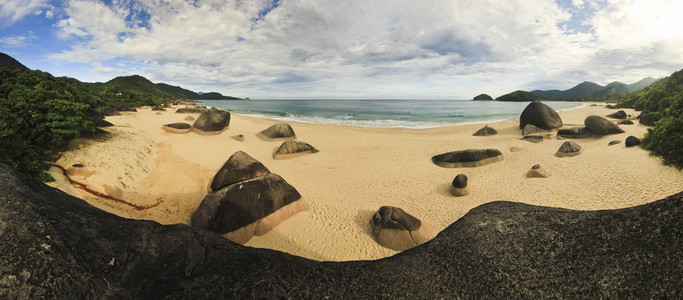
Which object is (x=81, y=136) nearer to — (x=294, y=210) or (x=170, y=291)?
(x=294, y=210)

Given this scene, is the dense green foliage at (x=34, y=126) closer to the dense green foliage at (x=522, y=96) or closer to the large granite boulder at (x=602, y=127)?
the large granite boulder at (x=602, y=127)

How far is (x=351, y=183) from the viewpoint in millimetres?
11234

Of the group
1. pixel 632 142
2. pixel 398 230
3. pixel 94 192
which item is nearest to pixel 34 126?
pixel 94 192

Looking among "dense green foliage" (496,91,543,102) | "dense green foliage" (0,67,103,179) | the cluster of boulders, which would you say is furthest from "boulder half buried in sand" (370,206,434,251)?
"dense green foliage" (496,91,543,102)

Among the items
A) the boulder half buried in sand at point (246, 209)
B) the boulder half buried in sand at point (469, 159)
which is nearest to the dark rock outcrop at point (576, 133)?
the boulder half buried in sand at point (469, 159)

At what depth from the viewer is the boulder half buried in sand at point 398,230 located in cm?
707

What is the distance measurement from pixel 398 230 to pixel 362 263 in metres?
5.13

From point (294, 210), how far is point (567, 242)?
24.3 ft

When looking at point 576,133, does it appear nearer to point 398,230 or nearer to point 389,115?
point 398,230

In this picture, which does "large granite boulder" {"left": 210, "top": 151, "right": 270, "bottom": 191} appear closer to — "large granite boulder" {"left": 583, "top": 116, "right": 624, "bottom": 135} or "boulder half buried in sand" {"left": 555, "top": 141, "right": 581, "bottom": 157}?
"boulder half buried in sand" {"left": 555, "top": 141, "right": 581, "bottom": 157}

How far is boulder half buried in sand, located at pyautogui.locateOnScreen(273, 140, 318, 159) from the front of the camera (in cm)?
1473

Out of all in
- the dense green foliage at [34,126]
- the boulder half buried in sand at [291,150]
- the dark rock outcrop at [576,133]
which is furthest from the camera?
the dark rock outcrop at [576,133]

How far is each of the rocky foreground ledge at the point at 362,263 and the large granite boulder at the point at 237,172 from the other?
20.8ft

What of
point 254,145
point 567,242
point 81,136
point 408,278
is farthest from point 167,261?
point 254,145
